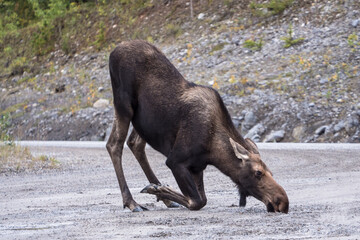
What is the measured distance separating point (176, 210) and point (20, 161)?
9.27 m

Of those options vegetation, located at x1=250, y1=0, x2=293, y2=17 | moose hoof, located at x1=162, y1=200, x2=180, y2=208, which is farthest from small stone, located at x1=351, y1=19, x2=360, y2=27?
moose hoof, located at x1=162, y1=200, x2=180, y2=208

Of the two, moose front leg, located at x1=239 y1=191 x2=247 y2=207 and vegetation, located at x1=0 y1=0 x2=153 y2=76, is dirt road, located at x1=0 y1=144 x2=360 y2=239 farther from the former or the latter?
vegetation, located at x1=0 y1=0 x2=153 y2=76

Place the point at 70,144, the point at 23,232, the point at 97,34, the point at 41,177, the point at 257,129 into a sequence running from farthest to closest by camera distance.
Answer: the point at 97,34 < the point at 70,144 < the point at 257,129 < the point at 41,177 < the point at 23,232

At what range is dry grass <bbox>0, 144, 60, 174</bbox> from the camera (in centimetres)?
1655

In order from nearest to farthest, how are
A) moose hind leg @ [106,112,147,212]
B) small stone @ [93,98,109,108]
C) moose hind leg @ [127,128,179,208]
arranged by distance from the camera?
moose hind leg @ [106,112,147,212] < moose hind leg @ [127,128,179,208] < small stone @ [93,98,109,108]

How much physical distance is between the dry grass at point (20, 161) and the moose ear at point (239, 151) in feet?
29.1

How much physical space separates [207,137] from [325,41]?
22186 mm

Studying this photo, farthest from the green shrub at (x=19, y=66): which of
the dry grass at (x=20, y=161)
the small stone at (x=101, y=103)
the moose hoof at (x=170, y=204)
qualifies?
the moose hoof at (x=170, y=204)

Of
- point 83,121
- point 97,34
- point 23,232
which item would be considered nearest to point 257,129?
point 83,121

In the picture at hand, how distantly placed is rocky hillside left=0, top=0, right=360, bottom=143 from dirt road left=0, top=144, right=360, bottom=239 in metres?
7.31

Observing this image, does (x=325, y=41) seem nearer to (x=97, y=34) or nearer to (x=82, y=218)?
(x=97, y=34)

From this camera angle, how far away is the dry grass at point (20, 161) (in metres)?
16.5

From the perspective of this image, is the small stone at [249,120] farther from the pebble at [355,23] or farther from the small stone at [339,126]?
the pebble at [355,23]

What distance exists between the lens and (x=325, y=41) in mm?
29891
